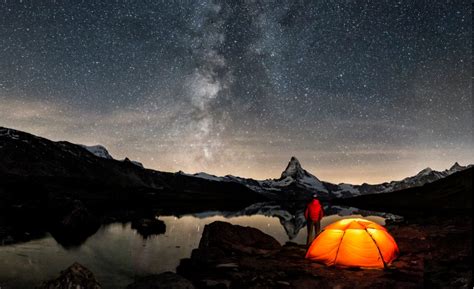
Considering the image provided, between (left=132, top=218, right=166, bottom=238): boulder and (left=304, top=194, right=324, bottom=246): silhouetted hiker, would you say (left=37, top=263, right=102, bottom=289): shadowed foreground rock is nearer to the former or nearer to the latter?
(left=304, top=194, right=324, bottom=246): silhouetted hiker

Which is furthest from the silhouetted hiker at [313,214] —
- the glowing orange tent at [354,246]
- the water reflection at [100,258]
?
the water reflection at [100,258]

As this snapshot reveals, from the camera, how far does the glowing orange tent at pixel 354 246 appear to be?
45.5 ft

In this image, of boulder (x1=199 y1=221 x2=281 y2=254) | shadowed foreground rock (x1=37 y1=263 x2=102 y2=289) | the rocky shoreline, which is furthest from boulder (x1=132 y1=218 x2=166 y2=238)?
shadowed foreground rock (x1=37 y1=263 x2=102 y2=289)

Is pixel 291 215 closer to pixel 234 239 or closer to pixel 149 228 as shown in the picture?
pixel 149 228

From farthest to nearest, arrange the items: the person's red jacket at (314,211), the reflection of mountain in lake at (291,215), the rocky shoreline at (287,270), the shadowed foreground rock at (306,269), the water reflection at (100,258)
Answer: the reflection of mountain in lake at (291,215)
the person's red jacket at (314,211)
the water reflection at (100,258)
the shadowed foreground rock at (306,269)
the rocky shoreline at (287,270)

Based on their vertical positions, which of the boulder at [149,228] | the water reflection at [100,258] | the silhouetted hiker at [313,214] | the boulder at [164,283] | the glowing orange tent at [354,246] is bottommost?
the water reflection at [100,258]

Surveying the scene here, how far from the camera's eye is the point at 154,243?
26.2 m

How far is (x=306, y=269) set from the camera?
1373 centimetres

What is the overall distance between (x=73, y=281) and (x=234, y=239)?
1159 cm

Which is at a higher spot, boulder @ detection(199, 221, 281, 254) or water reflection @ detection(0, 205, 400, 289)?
boulder @ detection(199, 221, 281, 254)

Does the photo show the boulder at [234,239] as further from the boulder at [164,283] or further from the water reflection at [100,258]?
the boulder at [164,283]

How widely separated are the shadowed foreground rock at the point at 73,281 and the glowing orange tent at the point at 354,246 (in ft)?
29.8

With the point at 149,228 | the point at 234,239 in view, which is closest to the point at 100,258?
the point at 234,239

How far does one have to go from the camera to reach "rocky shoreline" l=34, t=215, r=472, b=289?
10938 mm
